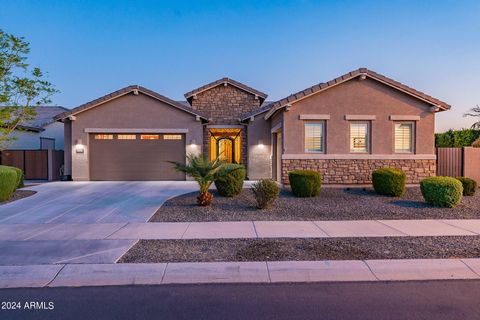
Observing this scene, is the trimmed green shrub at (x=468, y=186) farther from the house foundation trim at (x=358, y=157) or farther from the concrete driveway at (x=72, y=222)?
the concrete driveway at (x=72, y=222)

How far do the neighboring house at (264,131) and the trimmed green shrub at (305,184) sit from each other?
1.83 m

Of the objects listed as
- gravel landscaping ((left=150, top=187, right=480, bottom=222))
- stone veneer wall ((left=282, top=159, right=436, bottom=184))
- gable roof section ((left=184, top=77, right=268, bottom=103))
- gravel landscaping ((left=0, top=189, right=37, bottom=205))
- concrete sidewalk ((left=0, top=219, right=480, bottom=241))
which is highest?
gable roof section ((left=184, top=77, right=268, bottom=103))

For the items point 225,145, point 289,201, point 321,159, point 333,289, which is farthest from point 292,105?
point 333,289

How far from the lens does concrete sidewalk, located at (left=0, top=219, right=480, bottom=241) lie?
6.34 metres

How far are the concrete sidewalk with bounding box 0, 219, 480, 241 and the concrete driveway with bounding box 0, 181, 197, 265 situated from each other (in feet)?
0.08

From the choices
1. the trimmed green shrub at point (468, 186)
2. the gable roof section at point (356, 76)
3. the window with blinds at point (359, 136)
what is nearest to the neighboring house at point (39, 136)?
the gable roof section at point (356, 76)

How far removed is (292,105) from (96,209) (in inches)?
361

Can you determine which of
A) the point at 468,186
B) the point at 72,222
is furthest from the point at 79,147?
the point at 468,186

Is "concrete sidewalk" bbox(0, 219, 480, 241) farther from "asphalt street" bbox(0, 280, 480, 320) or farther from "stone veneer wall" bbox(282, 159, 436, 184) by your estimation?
"stone veneer wall" bbox(282, 159, 436, 184)

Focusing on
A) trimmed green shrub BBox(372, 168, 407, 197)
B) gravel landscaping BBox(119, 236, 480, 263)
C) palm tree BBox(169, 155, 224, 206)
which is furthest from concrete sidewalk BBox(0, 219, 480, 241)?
trimmed green shrub BBox(372, 168, 407, 197)

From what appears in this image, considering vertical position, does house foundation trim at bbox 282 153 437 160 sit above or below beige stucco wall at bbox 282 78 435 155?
below

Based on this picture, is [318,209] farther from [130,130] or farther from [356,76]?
[130,130]

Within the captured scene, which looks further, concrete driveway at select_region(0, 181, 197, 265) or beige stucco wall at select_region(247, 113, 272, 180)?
beige stucco wall at select_region(247, 113, 272, 180)

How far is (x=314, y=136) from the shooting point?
13211 millimetres
